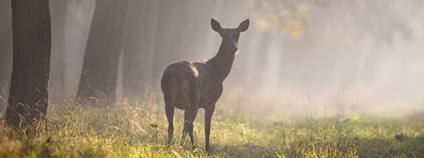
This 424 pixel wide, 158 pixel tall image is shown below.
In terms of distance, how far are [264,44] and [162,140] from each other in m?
35.3

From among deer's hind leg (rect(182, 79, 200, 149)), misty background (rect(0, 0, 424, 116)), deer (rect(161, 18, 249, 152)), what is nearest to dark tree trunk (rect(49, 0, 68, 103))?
misty background (rect(0, 0, 424, 116))

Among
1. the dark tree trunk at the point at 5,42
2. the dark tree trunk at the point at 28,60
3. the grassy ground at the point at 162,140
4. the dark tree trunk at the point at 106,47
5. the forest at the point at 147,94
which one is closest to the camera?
the grassy ground at the point at 162,140

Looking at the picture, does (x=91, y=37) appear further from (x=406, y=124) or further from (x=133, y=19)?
(x=406, y=124)

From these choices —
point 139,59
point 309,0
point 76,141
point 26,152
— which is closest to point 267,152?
point 76,141

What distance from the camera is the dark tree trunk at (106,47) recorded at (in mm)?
11734

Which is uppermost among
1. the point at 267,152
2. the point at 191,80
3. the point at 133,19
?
the point at 133,19

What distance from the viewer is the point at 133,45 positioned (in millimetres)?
16375

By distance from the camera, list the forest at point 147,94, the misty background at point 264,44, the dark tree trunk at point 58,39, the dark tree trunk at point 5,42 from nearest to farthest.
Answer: the forest at point 147,94 → the dark tree trunk at point 5,42 → the misty background at point 264,44 → the dark tree trunk at point 58,39

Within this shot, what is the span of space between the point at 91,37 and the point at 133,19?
4.44m

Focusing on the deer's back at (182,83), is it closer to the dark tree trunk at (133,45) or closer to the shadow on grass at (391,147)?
the shadow on grass at (391,147)

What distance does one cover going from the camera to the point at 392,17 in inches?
1309

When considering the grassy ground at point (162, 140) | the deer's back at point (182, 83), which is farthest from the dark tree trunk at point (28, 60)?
the deer's back at point (182, 83)

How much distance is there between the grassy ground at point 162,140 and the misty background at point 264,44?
0.90 metres

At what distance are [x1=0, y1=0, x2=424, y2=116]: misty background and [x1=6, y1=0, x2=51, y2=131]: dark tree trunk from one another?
2.39 m
